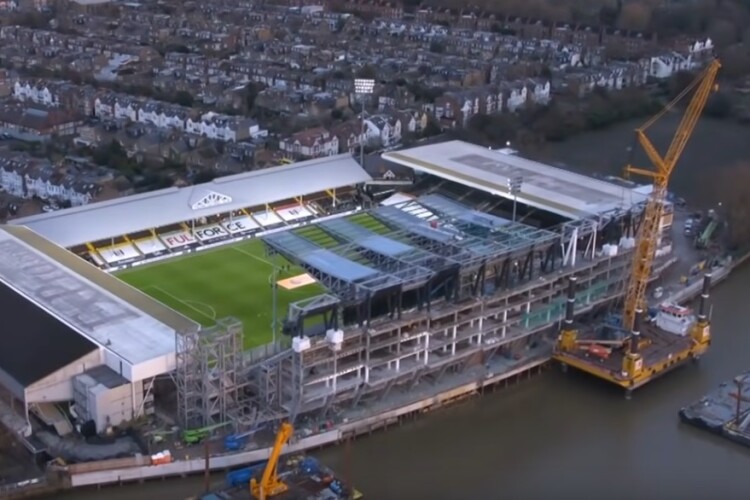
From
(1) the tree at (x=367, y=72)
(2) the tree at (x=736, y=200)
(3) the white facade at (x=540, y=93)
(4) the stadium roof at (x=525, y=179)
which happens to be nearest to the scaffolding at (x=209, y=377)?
(4) the stadium roof at (x=525, y=179)

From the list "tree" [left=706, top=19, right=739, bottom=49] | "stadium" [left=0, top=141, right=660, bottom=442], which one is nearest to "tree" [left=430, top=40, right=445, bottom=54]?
"tree" [left=706, top=19, right=739, bottom=49]

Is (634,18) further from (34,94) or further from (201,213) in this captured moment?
(201,213)

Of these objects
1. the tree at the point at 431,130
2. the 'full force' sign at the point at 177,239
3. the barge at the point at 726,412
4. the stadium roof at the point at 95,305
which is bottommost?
the barge at the point at 726,412

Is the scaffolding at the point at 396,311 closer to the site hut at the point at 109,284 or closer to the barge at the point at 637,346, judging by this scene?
the barge at the point at 637,346

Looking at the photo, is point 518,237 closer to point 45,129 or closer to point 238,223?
point 238,223

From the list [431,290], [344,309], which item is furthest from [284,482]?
[431,290]

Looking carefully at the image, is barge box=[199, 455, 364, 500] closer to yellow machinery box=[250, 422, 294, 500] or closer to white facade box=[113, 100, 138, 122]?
yellow machinery box=[250, 422, 294, 500]
